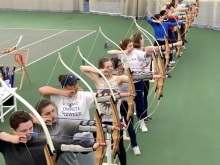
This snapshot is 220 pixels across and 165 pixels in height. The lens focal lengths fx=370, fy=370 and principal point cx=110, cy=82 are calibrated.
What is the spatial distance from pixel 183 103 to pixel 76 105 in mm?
2620

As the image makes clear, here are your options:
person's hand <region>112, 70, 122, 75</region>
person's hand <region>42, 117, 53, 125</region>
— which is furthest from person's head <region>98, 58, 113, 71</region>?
person's hand <region>42, 117, 53, 125</region>

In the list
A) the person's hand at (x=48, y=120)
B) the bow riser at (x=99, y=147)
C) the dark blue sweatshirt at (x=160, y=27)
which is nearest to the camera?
the bow riser at (x=99, y=147)

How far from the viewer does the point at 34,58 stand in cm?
750

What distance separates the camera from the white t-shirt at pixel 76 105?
2.68 meters

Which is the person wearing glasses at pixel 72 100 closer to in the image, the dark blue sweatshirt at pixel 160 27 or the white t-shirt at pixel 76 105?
the white t-shirt at pixel 76 105

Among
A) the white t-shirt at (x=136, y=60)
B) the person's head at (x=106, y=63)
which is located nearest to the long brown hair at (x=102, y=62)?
the person's head at (x=106, y=63)

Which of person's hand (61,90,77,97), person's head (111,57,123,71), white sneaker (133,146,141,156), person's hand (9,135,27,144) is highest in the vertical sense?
person's head (111,57,123,71)

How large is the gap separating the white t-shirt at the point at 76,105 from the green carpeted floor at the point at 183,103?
1.05 meters

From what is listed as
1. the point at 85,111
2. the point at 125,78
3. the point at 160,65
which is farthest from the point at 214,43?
the point at 85,111

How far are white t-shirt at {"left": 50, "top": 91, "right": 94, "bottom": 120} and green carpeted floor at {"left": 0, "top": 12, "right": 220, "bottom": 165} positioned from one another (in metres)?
1.05

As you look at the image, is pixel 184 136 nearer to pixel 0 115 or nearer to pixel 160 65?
pixel 160 65

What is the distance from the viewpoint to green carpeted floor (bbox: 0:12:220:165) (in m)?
3.66

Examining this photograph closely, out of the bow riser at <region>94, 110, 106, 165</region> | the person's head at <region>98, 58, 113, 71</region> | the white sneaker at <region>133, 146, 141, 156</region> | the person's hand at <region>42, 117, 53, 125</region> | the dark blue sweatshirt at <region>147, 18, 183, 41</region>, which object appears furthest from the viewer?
the dark blue sweatshirt at <region>147, 18, 183, 41</region>

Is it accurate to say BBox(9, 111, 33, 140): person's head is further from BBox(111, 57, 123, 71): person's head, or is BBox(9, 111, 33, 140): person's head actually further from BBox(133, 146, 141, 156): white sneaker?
BBox(133, 146, 141, 156): white sneaker
